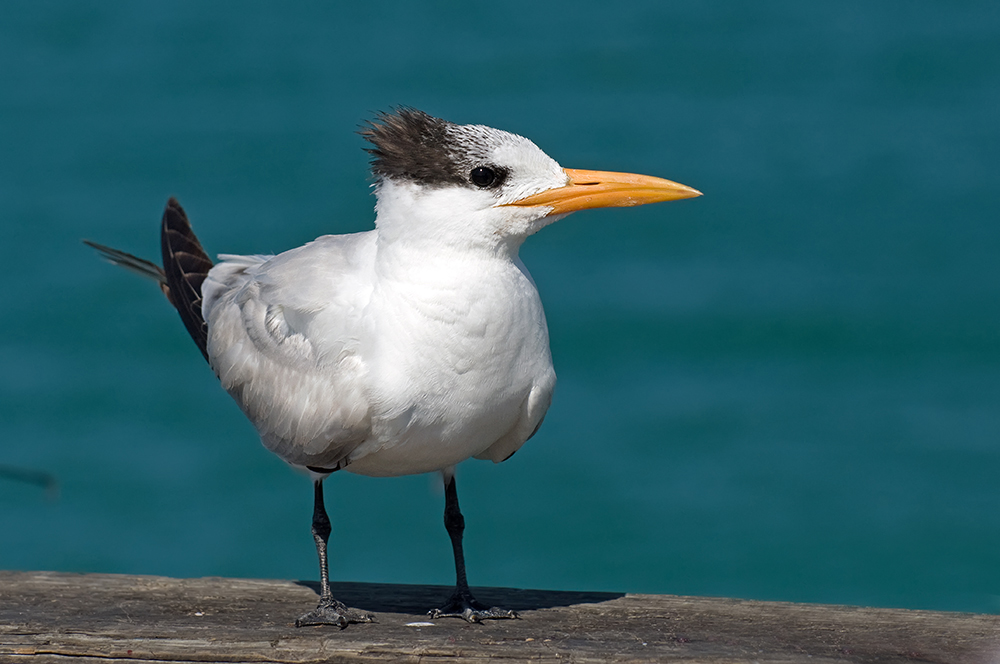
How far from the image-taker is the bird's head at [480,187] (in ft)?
9.74

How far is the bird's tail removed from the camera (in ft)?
12.9

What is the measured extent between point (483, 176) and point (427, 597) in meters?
1.19

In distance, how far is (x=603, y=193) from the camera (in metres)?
2.99

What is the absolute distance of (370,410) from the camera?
9.95 feet

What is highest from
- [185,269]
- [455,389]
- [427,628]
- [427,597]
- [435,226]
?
[185,269]

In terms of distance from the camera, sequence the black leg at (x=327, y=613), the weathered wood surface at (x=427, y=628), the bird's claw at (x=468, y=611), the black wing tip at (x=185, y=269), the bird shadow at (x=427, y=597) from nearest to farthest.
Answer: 1. the weathered wood surface at (x=427, y=628)
2. the black leg at (x=327, y=613)
3. the bird's claw at (x=468, y=611)
4. the bird shadow at (x=427, y=597)
5. the black wing tip at (x=185, y=269)

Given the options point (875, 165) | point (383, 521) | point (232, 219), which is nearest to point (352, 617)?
point (383, 521)

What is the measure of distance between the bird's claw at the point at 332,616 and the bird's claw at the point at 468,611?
182 mm

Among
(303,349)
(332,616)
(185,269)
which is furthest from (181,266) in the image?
(332,616)

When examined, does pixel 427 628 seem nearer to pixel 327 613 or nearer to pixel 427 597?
pixel 327 613

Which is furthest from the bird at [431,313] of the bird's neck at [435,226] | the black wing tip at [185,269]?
the black wing tip at [185,269]

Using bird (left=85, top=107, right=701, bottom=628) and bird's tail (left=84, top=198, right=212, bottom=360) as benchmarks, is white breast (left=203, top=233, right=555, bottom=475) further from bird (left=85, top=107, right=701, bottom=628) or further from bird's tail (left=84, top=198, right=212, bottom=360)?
bird's tail (left=84, top=198, right=212, bottom=360)

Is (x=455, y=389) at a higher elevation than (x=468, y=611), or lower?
higher

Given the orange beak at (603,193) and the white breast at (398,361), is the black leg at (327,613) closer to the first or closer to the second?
the white breast at (398,361)
